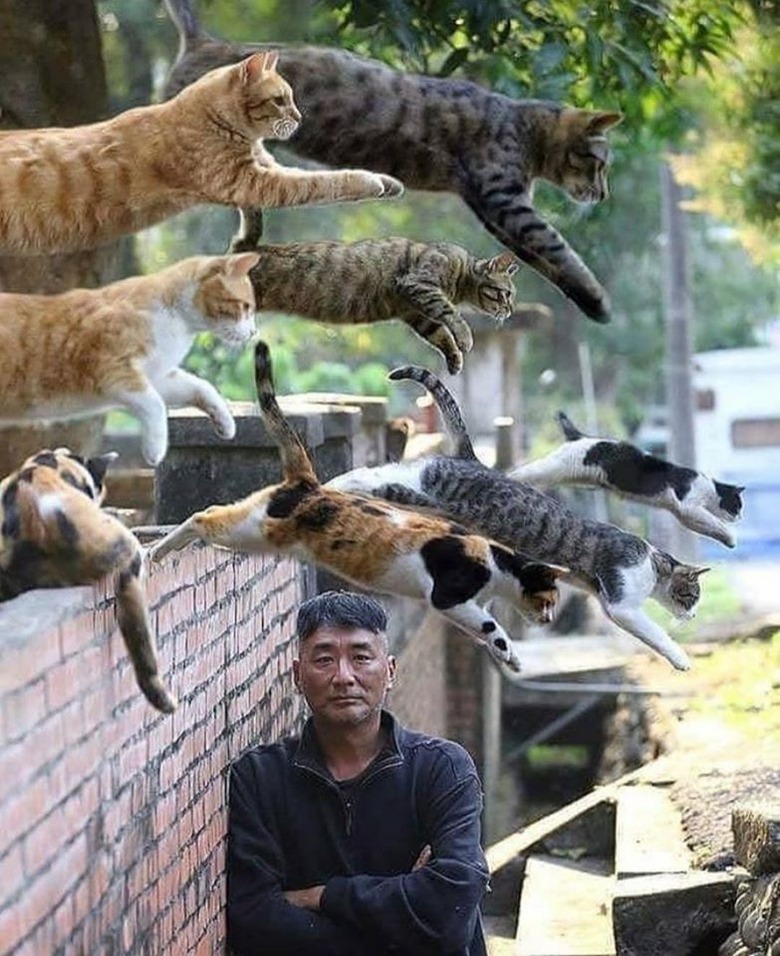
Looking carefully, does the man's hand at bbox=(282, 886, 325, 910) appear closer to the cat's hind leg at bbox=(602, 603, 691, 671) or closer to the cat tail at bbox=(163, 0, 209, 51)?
the cat's hind leg at bbox=(602, 603, 691, 671)

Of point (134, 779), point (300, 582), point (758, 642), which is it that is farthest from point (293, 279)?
point (758, 642)

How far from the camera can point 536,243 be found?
441 centimetres

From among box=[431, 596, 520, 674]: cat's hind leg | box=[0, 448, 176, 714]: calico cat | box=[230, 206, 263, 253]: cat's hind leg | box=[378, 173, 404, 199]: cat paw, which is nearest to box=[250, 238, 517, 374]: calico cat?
box=[230, 206, 263, 253]: cat's hind leg

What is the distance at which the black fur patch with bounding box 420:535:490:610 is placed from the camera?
3725 millimetres

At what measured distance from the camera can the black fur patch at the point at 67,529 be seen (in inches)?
133

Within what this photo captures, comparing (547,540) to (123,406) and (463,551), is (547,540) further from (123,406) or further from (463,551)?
(123,406)

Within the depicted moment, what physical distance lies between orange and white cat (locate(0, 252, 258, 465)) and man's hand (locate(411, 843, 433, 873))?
1.13 metres

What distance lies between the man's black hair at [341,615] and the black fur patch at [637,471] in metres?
0.57

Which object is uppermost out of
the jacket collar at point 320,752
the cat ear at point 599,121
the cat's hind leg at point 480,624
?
the cat ear at point 599,121

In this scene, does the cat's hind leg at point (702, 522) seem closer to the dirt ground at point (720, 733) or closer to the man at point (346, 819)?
the man at point (346, 819)

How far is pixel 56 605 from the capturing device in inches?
133

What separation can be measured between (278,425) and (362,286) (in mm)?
344

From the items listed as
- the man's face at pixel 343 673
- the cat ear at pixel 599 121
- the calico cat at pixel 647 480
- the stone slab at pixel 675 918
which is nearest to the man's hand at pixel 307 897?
the man's face at pixel 343 673

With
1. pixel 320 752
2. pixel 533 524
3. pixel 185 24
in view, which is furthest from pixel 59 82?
pixel 533 524
